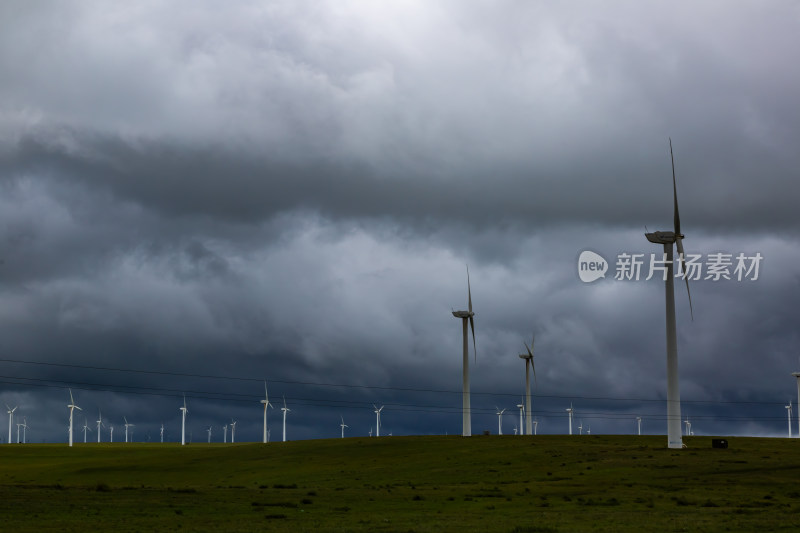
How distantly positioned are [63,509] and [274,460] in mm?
89516

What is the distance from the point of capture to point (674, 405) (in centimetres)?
13850

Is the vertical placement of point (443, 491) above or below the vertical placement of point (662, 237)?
below

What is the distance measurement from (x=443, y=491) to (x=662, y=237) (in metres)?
77.0

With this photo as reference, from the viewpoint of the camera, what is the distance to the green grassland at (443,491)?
55.6 m

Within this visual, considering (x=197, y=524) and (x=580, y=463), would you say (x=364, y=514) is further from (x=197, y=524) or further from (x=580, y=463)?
(x=580, y=463)

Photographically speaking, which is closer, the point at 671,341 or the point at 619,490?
the point at 619,490

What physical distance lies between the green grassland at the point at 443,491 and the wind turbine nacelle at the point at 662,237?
3370 cm

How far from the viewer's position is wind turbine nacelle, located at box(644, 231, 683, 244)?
145625 millimetres

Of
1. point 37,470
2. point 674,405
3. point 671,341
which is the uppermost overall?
point 671,341

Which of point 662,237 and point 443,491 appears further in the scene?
point 662,237

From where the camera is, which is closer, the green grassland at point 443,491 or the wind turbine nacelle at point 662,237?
the green grassland at point 443,491

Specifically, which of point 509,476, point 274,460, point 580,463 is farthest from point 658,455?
point 274,460

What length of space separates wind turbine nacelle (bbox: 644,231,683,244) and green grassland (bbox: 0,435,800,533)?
111ft

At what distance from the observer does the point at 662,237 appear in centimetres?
14600
